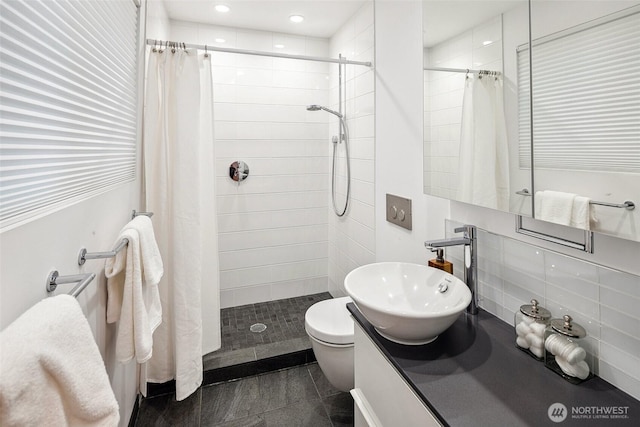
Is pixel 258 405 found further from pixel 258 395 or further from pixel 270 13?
pixel 270 13

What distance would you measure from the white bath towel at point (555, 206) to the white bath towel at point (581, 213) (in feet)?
0.04

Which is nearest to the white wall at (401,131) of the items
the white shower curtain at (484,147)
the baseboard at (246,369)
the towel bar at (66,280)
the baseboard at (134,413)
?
the white shower curtain at (484,147)

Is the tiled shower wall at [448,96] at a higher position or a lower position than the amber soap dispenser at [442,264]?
higher

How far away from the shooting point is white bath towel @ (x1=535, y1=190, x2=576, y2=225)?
0.99 metres

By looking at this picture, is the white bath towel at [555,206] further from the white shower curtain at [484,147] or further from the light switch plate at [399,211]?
the light switch plate at [399,211]

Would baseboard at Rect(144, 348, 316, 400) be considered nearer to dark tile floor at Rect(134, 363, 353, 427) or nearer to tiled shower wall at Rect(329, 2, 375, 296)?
dark tile floor at Rect(134, 363, 353, 427)

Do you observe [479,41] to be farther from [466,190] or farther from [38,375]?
[38,375]

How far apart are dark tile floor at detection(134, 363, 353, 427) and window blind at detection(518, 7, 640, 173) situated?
163 cm

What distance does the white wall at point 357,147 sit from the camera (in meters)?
2.38

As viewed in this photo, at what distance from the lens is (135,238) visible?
122 cm

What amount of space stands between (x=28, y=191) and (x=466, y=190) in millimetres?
1418

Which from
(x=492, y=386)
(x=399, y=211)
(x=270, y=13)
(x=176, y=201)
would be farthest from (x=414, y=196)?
(x=270, y=13)

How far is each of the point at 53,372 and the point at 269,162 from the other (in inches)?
98.6

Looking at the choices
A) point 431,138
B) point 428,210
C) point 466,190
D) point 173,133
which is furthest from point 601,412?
point 173,133
